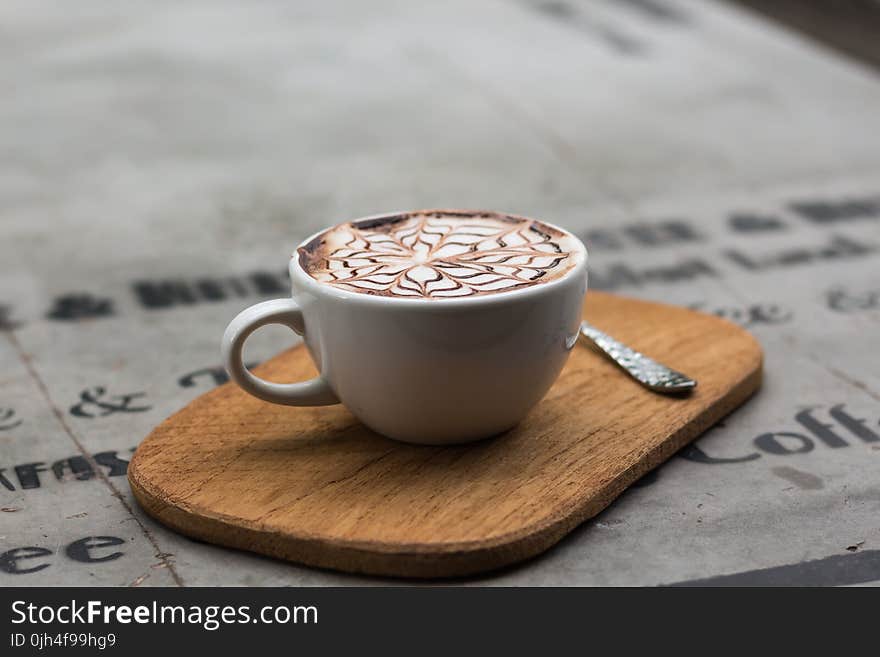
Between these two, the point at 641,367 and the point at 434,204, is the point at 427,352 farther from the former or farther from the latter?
the point at 434,204

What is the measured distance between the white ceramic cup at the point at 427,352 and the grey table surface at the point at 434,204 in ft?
0.40

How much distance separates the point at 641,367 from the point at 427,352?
0.28m

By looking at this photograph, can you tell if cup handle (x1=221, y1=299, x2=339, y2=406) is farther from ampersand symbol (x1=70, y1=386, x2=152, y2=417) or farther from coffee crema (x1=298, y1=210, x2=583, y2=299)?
ampersand symbol (x1=70, y1=386, x2=152, y2=417)

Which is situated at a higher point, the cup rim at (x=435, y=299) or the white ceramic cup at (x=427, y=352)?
the cup rim at (x=435, y=299)

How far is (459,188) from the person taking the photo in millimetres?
1794

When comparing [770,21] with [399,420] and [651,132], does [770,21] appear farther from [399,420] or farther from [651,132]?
[399,420]

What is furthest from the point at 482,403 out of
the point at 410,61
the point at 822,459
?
the point at 410,61

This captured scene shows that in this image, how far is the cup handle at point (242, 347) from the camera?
818 millimetres

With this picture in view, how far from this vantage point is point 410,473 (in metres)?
0.80

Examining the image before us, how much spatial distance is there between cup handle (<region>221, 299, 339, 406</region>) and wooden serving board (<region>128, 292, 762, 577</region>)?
0.11ft

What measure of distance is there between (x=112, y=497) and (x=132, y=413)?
6.8 inches

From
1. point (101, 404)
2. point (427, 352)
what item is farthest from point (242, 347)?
point (101, 404)

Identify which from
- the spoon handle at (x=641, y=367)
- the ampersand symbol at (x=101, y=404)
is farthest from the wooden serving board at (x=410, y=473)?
the ampersand symbol at (x=101, y=404)

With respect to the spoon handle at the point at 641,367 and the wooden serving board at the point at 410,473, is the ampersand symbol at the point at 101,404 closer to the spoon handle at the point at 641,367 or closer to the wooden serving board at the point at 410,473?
the wooden serving board at the point at 410,473
